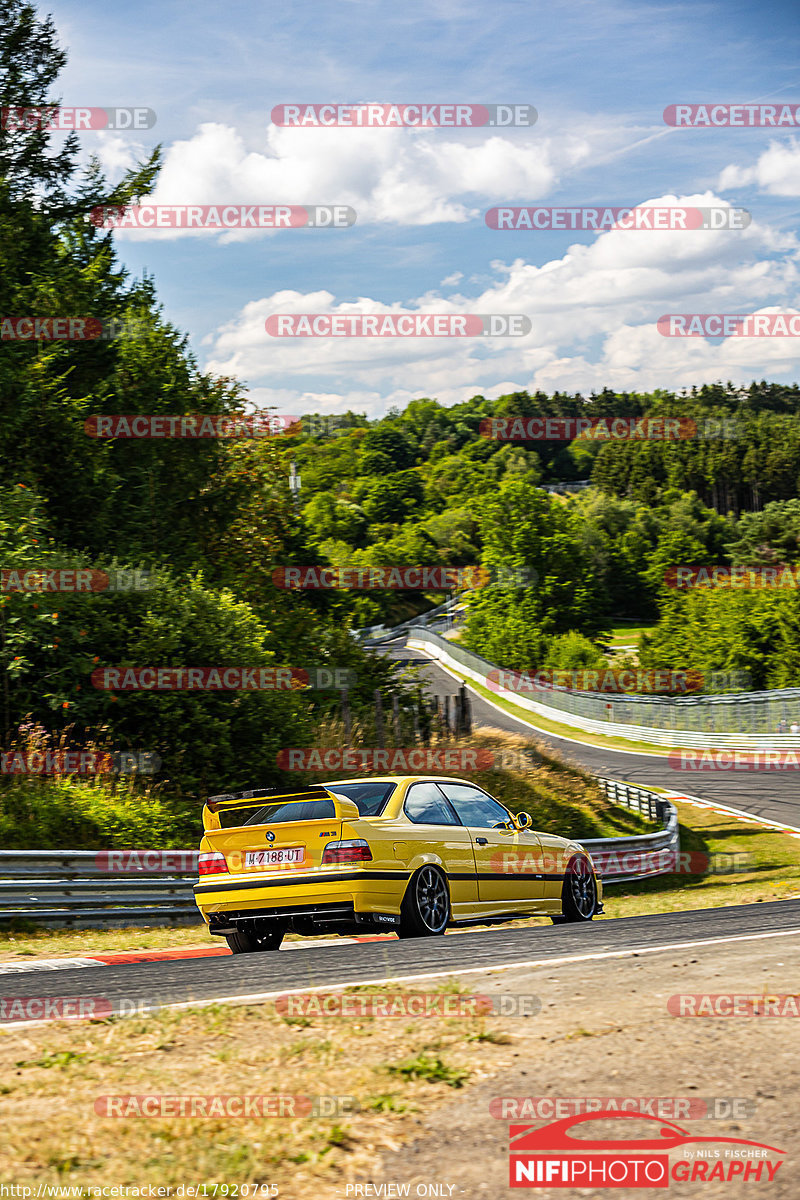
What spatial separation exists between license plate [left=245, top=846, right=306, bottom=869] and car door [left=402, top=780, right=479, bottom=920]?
880 millimetres

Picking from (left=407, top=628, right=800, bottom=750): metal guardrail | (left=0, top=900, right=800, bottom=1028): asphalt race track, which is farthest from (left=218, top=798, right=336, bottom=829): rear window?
(left=407, top=628, right=800, bottom=750): metal guardrail

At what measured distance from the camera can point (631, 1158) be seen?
11.8ft

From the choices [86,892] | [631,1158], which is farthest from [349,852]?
[631,1158]

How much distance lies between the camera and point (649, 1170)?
352cm

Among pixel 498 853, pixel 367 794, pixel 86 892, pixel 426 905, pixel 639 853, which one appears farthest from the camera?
pixel 639 853

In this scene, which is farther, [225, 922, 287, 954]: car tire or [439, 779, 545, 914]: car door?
[439, 779, 545, 914]: car door

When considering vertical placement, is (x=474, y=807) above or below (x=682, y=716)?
above

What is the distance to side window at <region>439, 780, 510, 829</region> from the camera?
995cm

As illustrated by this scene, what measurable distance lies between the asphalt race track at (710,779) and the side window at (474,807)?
54.5 feet

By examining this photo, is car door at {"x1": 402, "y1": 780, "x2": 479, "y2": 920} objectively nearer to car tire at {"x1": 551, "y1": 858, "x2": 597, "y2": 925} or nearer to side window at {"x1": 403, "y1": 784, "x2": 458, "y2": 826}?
side window at {"x1": 403, "y1": 784, "x2": 458, "y2": 826}

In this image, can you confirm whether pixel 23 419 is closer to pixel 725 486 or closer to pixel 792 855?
pixel 792 855

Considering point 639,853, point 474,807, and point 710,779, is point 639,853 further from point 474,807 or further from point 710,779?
point 710,779

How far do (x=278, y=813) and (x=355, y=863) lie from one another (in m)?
0.91

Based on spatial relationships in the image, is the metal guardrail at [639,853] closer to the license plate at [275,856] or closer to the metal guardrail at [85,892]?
the metal guardrail at [85,892]
